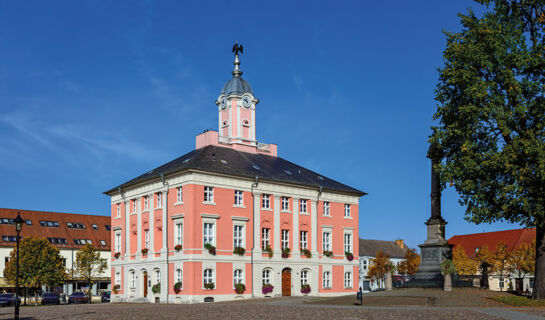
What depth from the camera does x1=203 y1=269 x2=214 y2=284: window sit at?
4667 cm

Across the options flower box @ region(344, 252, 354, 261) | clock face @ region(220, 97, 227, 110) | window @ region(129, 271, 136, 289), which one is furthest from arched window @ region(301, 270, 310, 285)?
clock face @ region(220, 97, 227, 110)

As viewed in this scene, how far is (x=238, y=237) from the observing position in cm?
4944

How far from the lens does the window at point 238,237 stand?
1938 inches

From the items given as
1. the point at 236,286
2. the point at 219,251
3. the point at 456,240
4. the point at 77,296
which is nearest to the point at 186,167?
the point at 219,251

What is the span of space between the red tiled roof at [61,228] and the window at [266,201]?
1426 inches

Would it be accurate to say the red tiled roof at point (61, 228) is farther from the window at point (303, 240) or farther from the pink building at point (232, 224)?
the window at point (303, 240)

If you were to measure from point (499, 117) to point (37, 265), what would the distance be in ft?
163

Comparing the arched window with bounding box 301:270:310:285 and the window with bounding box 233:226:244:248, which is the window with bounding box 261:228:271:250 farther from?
the arched window with bounding box 301:270:310:285

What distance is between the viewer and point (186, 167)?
4719 centimetres

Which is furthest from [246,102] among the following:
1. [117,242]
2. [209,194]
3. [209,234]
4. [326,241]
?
[117,242]

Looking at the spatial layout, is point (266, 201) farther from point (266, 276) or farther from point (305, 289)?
point (305, 289)

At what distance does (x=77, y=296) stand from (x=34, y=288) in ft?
60.2

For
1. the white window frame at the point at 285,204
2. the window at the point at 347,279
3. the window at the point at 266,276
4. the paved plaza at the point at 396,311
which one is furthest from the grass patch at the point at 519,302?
the window at the point at 347,279

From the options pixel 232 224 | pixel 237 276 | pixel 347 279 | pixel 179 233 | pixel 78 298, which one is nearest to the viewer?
pixel 179 233
